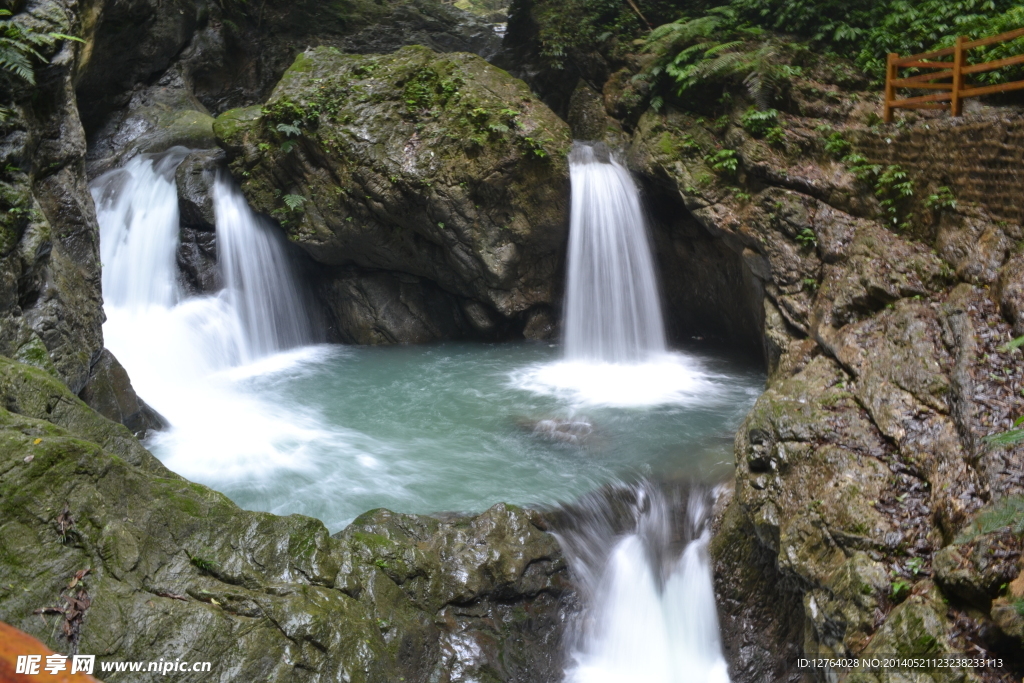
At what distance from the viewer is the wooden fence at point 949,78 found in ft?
21.6

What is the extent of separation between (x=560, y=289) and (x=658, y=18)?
559 cm

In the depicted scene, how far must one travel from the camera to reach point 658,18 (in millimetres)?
12906

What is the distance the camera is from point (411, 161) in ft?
36.1

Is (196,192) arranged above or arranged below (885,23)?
below

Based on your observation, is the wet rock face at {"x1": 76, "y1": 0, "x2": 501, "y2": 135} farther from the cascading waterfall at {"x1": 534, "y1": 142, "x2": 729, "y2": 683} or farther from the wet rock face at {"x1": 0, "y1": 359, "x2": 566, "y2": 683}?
the wet rock face at {"x1": 0, "y1": 359, "x2": 566, "y2": 683}

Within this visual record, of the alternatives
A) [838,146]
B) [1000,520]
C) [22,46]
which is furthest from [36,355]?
[838,146]

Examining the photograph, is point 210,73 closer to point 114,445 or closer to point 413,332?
point 413,332

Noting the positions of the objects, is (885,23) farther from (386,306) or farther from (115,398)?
(115,398)

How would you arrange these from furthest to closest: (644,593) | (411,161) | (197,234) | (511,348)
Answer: (511,348), (197,234), (411,161), (644,593)

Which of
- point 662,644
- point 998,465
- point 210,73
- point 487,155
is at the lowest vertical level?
point 662,644

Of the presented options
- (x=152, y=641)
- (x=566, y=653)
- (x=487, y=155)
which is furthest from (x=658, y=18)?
(x=152, y=641)

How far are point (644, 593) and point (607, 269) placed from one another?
6.81 metres

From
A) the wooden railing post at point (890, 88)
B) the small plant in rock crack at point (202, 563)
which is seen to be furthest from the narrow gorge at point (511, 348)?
the wooden railing post at point (890, 88)

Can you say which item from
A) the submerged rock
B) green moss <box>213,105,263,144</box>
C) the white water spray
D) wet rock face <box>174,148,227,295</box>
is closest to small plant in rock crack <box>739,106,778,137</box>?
the white water spray
